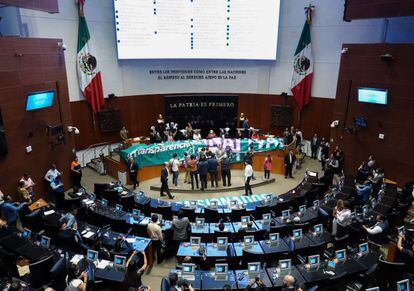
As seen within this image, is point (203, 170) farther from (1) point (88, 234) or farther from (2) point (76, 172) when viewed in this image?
(1) point (88, 234)

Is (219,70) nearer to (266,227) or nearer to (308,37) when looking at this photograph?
(308,37)

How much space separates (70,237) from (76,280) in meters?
2.42

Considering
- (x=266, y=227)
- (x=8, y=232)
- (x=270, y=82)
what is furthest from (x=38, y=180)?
(x=270, y=82)

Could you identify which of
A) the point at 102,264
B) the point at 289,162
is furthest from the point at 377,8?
the point at 102,264

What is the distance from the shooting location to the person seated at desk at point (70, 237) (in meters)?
8.70

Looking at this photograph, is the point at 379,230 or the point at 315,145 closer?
the point at 379,230

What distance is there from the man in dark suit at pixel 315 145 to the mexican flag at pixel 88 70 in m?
12.5

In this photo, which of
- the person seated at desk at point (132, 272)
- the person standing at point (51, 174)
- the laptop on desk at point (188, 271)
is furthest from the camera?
the person standing at point (51, 174)

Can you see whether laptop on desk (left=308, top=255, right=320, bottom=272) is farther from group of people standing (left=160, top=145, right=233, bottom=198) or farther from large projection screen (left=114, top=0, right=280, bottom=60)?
large projection screen (left=114, top=0, right=280, bottom=60)

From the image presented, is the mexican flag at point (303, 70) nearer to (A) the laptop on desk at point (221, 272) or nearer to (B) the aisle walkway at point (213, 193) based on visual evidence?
(B) the aisle walkway at point (213, 193)

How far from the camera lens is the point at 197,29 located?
63.8ft

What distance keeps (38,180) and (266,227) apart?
30.9 feet

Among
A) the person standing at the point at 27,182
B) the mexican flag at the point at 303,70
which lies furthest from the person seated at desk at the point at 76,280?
the mexican flag at the point at 303,70

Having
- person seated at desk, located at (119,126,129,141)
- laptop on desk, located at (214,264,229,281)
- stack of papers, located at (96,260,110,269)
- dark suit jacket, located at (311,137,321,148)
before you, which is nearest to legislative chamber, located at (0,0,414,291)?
laptop on desk, located at (214,264,229,281)
